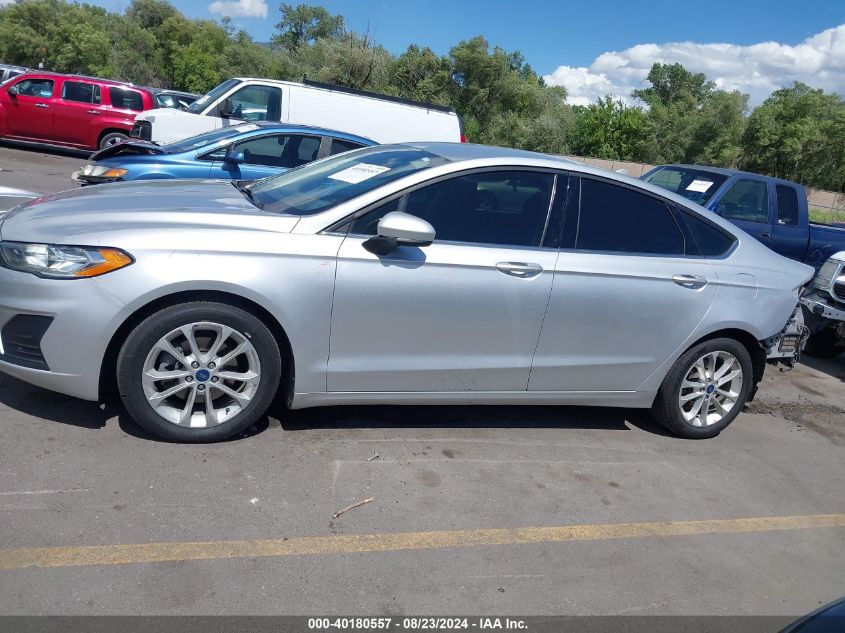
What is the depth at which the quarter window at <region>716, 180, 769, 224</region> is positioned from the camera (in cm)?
975

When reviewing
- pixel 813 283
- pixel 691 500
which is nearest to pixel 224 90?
pixel 813 283

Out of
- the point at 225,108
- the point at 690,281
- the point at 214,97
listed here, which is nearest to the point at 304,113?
the point at 225,108

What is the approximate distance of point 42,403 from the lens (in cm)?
419

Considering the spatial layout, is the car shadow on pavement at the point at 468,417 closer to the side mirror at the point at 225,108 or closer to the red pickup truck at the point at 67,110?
the side mirror at the point at 225,108

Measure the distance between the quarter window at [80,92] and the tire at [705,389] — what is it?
50.9ft

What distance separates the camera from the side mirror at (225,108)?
39.9 ft

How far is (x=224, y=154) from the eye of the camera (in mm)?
8516

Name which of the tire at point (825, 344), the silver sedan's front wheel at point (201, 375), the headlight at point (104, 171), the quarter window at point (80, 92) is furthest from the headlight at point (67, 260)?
the quarter window at point (80, 92)

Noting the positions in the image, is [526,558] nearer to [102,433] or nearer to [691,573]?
[691,573]

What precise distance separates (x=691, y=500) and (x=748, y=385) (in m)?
1.27

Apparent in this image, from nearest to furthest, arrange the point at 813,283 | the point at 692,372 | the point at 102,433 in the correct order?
1. the point at 102,433
2. the point at 692,372
3. the point at 813,283

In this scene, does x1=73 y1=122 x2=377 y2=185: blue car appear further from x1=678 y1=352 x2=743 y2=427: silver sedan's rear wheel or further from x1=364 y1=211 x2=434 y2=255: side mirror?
x1=678 y1=352 x2=743 y2=427: silver sedan's rear wheel

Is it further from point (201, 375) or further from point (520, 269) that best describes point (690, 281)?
point (201, 375)

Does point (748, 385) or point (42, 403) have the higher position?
point (748, 385)
